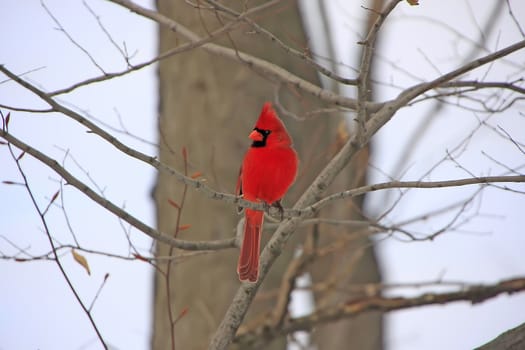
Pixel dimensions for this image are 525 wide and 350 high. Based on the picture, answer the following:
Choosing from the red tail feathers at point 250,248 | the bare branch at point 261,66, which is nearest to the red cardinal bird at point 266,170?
the red tail feathers at point 250,248

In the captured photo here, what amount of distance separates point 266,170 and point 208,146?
67.5 inches

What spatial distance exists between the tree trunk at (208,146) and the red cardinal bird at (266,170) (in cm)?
129

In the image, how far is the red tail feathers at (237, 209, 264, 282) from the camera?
2818 mm

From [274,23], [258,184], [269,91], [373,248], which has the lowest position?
[258,184]

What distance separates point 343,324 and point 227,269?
1.85 metres

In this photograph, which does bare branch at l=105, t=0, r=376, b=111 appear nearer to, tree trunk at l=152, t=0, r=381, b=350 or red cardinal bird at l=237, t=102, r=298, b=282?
red cardinal bird at l=237, t=102, r=298, b=282

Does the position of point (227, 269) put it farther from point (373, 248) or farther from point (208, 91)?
point (373, 248)

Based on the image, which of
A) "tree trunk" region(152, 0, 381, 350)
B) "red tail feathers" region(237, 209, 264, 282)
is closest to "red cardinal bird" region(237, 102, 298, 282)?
"red tail feathers" region(237, 209, 264, 282)

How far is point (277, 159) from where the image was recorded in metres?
3.02

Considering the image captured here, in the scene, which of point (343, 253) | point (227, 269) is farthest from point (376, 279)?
point (227, 269)

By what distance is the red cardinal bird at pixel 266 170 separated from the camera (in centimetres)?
301

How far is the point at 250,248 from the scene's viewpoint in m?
2.95

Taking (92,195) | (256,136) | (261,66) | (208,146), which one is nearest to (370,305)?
(256,136)

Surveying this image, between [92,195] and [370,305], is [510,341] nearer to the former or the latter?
A: [370,305]
